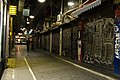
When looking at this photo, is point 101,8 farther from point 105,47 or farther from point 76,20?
point 76,20

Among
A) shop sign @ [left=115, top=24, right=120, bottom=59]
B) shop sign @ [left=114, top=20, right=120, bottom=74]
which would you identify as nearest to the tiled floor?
shop sign @ [left=114, top=20, right=120, bottom=74]

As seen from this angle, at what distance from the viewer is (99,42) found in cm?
1551

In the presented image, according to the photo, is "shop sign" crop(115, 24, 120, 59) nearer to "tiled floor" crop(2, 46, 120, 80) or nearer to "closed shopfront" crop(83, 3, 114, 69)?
"closed shopfront" crop(83, 3, 114, 69)

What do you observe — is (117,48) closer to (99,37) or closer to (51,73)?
(99,37)

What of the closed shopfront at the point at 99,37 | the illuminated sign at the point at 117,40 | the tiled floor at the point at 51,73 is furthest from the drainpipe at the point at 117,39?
the tiled floor at the point at 51,73

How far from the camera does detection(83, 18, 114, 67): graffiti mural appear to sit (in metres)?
13.8

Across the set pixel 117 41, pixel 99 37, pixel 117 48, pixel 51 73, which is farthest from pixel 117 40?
pixel 51 73

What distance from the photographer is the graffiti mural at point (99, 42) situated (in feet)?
45.3

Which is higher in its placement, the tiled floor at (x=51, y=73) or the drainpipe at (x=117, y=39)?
the drainpipe at (x=117, y=39)

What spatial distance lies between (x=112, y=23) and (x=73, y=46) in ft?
28.8

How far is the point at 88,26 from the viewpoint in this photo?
58.3 ft

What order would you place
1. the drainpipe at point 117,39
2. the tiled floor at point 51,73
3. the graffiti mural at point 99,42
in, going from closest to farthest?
the tiled floor at point 51,73, the drainpipe at point 117,39, the graffiti mural at point 99,42

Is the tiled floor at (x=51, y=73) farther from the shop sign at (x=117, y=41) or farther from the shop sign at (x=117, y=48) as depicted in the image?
the shop sign at (x=117, y=41)

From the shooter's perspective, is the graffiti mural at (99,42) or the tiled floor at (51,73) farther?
the graffiti mural at (99,42)
